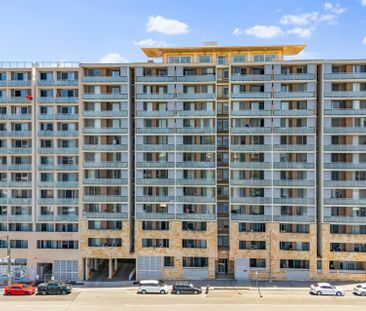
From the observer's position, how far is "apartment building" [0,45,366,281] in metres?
62.9

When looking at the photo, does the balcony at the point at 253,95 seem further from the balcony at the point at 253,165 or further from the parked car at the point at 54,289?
the parked car at the point at 54,289

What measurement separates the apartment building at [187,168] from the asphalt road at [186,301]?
7174 mm

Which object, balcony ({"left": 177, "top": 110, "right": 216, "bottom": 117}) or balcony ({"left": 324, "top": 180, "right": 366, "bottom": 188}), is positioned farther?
balcony ({"left": 177, "top": 110, "right": 216, "bottom": 117})

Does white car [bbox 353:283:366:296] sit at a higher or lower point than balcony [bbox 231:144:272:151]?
lower

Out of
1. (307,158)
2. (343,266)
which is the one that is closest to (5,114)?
(307,158)

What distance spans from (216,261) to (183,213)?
11023 millimetres

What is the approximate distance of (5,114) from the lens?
66.6 metres

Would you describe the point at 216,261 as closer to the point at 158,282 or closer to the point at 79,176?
the point at 158,282

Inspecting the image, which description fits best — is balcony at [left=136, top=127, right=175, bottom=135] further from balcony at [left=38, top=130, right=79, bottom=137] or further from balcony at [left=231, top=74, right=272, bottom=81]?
balcony at [left=231, top=74, right=272, bottom=81]

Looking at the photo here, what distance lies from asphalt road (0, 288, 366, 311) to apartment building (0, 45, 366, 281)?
282 inches

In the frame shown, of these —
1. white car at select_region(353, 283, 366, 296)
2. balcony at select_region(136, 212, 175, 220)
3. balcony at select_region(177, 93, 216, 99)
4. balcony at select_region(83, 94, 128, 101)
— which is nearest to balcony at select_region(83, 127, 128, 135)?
balcony at select_region(83, 94, 128, 101)

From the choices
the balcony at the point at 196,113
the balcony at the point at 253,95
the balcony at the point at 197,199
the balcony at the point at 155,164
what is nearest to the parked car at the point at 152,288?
the balcony at the point at 197,199

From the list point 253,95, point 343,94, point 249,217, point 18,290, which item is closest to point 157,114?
point 253,95

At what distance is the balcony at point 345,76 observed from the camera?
6244 centimetres
